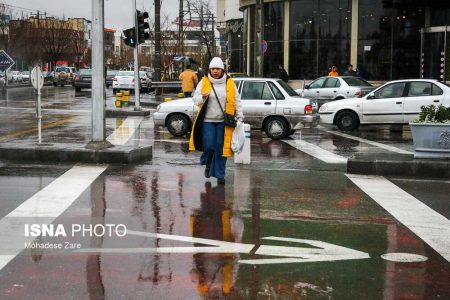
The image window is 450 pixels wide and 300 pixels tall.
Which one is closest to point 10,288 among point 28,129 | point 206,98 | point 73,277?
point 73,277

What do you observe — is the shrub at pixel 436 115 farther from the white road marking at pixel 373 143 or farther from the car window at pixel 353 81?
the car window at pixel 353 81

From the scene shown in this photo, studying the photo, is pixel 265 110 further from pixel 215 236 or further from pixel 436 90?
pixel 215 236

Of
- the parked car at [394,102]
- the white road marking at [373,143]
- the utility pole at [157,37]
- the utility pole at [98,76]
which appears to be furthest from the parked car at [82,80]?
the utility pole at [98,76]

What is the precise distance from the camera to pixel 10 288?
509 centimetres

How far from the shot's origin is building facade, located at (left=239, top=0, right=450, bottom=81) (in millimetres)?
35125

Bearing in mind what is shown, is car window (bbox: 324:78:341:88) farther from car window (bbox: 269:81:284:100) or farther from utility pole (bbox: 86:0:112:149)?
utility pole (bbox: 86:0:112:149)

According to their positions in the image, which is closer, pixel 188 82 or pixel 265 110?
pixel 265 110

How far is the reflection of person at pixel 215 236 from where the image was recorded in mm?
5219

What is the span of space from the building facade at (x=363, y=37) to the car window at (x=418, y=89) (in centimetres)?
1584

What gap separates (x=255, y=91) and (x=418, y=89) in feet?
16.3

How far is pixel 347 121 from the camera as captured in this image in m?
19.5

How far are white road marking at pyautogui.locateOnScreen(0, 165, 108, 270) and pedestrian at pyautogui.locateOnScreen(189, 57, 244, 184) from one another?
1838 mm

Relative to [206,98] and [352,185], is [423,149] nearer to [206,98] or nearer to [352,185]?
[352,185]

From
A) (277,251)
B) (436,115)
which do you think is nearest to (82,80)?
(436,115)
